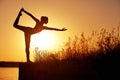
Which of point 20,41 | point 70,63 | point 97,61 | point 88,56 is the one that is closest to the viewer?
point 70,63

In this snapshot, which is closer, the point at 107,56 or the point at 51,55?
the point at 107,56

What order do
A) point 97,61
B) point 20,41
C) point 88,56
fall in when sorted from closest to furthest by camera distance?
point 97,61
point 88,56
point 20,41

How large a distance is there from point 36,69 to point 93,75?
76cm

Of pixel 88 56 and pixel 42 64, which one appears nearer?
pixel 42 64

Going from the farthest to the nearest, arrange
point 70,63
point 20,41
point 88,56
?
point 20,41 < point 88,56 < point 70,63

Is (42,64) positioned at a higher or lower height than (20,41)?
lower

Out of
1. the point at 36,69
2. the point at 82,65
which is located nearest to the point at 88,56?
the point at 82,65

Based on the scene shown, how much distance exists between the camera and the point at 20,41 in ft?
19.5

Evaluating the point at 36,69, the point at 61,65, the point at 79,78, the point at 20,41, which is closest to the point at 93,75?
the point at 79,78

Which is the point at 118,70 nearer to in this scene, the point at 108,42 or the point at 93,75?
the point at 93,75

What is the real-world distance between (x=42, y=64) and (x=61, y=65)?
0.26 m

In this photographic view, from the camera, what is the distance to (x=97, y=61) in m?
4.42

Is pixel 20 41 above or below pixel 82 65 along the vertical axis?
above

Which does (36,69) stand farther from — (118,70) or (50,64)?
(118,70)
